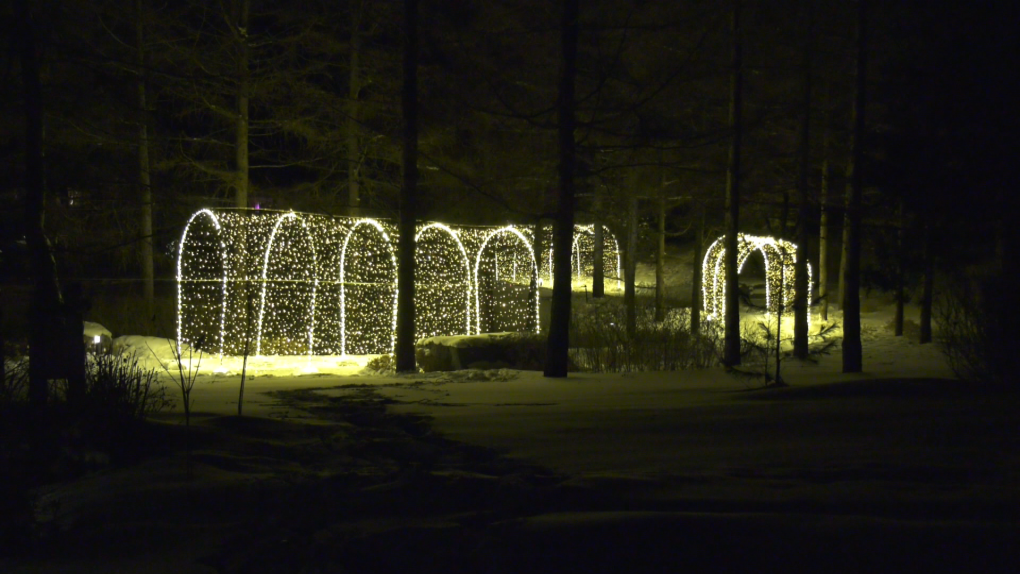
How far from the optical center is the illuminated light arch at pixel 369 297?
17766mm

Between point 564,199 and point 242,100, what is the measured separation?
8.90m

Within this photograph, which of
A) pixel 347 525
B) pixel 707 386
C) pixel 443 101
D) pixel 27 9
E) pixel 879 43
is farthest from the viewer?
pixel 879 43

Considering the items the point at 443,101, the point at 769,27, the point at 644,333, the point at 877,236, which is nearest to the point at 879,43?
the point at 769,27

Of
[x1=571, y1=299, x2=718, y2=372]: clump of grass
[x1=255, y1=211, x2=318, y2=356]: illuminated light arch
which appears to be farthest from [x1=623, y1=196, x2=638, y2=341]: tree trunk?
[x1=255, y1=211, x2=318, y2=356]: illuminated light arch

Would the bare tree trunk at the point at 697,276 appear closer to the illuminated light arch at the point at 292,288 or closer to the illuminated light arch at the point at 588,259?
the illuminated light arch at the point at 588,259

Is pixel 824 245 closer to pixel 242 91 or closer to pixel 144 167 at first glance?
A: pixel 242 91

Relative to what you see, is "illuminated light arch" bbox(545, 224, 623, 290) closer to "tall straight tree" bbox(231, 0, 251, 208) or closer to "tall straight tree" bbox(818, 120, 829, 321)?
"tall straight tree" bbox(818, 120, 829, 321)

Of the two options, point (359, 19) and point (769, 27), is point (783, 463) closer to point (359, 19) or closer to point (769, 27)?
point (769, 27)

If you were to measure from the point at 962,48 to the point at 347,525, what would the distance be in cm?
949

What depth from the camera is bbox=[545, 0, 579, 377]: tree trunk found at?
1240cm

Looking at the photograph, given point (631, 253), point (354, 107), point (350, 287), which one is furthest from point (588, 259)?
point (354, 107)

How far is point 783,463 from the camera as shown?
18.5ft

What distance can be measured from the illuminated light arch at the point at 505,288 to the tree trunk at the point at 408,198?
5269 millimetres

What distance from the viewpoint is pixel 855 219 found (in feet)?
43.4
